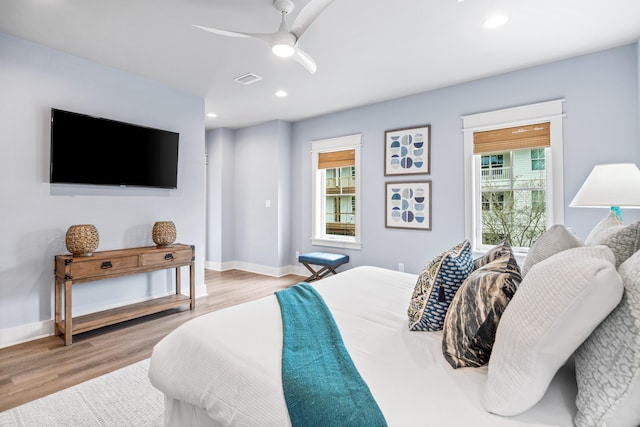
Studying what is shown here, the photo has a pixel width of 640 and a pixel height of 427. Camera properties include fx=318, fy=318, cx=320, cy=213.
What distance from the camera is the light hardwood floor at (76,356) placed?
6.91 feet

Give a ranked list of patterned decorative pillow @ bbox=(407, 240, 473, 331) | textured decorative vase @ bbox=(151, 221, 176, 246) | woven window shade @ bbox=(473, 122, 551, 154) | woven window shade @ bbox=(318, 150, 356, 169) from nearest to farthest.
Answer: patterned decorative pillow @ bbox=(407, 240, 473, 331) → woven window shade @ bbox=(473, 122, 551, 154) → textured decorative vase @ bbox=(151, 221, 176, 246) → woven window shade @ bbox=(318, 150, 356, 169)

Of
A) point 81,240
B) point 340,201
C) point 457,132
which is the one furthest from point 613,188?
point 81,240

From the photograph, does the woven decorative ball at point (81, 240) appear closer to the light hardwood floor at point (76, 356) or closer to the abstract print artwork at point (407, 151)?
the light hardwood floor at point (76, 356)

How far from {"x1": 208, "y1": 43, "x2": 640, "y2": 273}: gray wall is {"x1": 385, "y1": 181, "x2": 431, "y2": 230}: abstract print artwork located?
89mm

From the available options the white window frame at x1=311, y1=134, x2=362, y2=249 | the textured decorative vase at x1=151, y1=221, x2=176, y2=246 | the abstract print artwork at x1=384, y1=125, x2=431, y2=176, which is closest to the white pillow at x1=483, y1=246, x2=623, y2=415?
the abstract print artwork at x1=384, y1=125, x2=431, y2=176

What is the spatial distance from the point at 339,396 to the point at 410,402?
211 millimetres

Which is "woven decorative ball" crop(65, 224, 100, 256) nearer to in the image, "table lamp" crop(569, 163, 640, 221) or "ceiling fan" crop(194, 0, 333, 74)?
"ceiling fan" crop(194, 0, 333, 74)

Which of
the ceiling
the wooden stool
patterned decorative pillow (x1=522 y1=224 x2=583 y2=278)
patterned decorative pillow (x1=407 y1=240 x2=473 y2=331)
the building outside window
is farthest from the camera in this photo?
the building outside window

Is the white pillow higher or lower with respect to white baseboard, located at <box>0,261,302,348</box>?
higher

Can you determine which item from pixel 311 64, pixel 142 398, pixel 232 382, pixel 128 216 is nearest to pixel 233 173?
pixel 128 216

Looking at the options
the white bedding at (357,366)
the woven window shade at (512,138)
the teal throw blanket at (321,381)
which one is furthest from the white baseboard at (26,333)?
the woven window shade at (512,138)

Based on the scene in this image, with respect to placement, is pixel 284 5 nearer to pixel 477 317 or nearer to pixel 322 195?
pixel 477 317

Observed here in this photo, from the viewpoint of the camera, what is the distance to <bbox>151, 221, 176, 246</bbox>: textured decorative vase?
3.50 metres

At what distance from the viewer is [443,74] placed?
3.53 m
